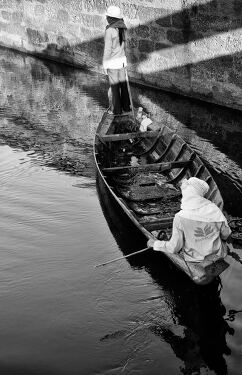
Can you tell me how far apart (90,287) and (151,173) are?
3411 mm

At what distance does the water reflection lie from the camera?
580cm

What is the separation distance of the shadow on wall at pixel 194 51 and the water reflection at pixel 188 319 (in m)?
7.75

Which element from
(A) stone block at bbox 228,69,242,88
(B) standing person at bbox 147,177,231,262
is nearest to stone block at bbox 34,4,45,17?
(A) stone block at bbox 228,69,242,88

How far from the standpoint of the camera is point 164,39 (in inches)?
627

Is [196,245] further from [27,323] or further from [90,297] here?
[27,323]

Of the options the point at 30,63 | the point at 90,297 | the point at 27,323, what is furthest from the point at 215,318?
the point at 30,63

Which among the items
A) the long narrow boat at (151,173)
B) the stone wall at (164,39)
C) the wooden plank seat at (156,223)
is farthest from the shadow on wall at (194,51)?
the wooden plank seat at (156,223)

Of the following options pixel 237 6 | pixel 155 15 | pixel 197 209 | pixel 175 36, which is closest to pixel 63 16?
pixel 155 15

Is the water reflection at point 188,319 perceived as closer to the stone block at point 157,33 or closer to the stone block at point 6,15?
the stone block at point 157,33

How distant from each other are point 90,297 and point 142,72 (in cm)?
1178

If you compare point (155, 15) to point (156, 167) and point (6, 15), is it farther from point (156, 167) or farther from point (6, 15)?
point (6, 15)

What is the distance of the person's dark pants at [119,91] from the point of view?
11.8 m

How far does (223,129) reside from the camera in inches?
523

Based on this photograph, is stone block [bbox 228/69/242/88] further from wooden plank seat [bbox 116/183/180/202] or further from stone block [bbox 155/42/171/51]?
wooden plank seat [bbox 116/183/180/202]
